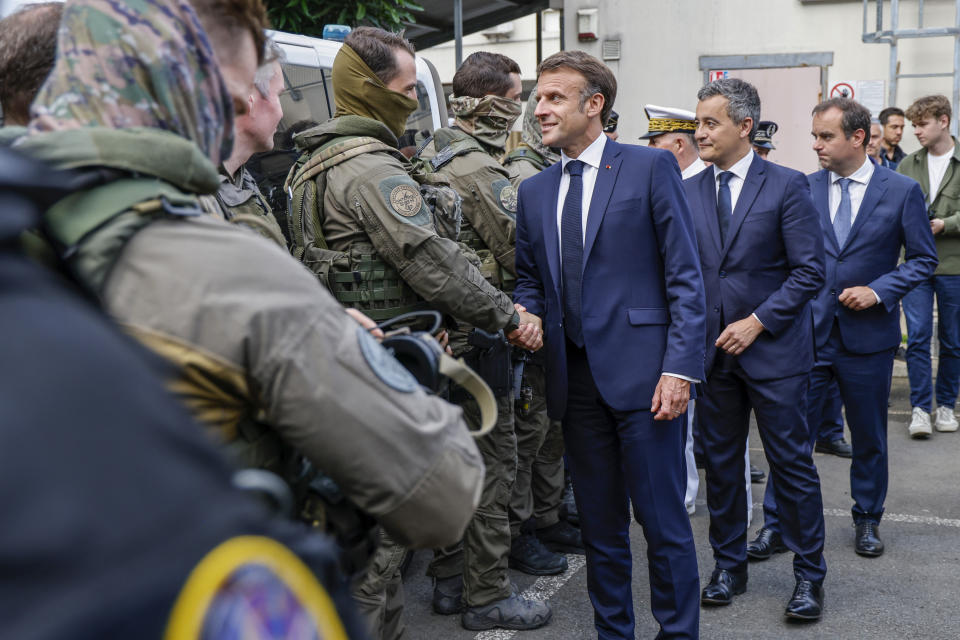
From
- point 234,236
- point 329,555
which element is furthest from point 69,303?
point 234,236

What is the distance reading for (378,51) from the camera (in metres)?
3.37

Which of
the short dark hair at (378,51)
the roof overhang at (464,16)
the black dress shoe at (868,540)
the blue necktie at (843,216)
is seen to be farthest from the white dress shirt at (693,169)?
the roof overhang at (464,16)

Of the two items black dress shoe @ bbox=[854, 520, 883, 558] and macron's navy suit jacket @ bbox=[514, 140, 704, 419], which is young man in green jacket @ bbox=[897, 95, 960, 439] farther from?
macron's navy suit jacket @ bbox=[514, 140, 704, 419]

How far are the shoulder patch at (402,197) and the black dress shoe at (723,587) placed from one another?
81.3 inches

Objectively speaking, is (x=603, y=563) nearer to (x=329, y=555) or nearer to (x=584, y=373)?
(x=584, y=373)

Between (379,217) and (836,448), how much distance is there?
14.3ft

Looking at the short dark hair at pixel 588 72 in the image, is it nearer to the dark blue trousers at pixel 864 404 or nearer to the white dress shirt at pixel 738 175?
the white dress shirt at pixel 738 175

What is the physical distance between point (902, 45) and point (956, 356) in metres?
6.28

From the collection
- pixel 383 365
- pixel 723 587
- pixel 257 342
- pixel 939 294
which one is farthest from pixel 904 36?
pixel 257 342

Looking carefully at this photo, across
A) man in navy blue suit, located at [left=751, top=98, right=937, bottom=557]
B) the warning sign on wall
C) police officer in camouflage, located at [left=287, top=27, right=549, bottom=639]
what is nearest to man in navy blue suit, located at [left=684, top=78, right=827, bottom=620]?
man in navy blue suit, located at [left=751, top=98, right=937, bottom=557]

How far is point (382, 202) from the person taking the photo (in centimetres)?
322

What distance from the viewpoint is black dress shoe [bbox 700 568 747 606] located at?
4.05 m

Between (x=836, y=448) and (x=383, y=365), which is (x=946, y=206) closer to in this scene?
(x=836, y=448)

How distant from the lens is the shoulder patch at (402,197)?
3215 millimetres
